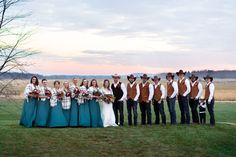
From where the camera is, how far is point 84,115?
72.3ft

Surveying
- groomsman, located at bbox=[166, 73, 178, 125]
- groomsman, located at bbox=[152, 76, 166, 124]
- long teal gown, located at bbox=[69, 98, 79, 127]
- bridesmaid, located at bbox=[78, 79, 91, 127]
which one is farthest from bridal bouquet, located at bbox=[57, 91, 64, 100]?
groomsman, located at bbox=[166, 73, 178, 125]

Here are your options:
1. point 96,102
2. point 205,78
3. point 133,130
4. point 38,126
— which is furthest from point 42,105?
point 205,78

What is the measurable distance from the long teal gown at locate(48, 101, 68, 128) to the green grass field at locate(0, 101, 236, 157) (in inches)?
21.7

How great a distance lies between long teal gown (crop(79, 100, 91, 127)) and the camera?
72.2 ft

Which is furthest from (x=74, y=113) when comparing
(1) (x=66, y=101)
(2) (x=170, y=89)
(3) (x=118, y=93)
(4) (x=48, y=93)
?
(2) (x=170, y=89)

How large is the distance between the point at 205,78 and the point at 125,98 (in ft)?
12.0

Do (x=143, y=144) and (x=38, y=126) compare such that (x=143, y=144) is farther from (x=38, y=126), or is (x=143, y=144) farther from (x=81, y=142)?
(x=38, y=126)

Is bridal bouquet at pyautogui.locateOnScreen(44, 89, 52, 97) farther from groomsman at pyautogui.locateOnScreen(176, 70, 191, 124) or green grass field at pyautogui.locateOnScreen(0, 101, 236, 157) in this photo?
groomsman at pyautogui.locateOnScreen(176, 70, 191, 124)

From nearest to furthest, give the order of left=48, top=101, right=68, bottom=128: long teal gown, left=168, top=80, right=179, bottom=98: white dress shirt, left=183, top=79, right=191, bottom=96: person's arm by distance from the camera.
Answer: left=48, top=101, right=68, bottom=128: long teal gown < left=168, top=80, right=179, bottom=98: white dress shirt < left=183, top=79, right=191, bottom=96: person's arm

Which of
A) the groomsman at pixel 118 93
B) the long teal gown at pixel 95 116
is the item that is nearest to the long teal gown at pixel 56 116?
the long teal gown at pixel 95 116

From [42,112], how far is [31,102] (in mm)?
627

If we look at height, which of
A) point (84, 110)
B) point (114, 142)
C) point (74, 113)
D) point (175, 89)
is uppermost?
point (175, 89)

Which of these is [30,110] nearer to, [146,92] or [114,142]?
[114,142]

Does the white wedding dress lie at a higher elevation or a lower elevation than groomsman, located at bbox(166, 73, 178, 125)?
lower
